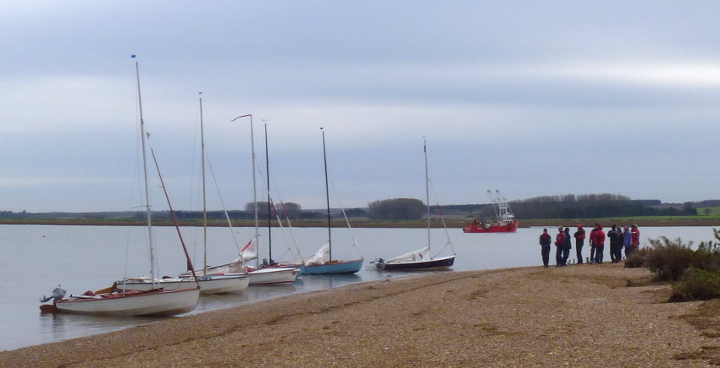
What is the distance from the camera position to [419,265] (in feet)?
146

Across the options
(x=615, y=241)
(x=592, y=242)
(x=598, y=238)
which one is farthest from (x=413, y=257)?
(x=598, y=238)

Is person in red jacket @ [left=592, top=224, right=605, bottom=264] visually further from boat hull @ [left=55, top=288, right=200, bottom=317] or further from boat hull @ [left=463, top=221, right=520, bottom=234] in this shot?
boat hull @ [left=463, top=221, right=520, bottom=234]

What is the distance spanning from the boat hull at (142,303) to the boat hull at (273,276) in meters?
12.3

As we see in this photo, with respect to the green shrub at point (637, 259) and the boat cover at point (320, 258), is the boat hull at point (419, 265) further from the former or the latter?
the green shrub at point (637, 259)

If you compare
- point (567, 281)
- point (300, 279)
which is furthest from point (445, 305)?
point (300, 279)

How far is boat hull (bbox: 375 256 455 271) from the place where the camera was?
146 feet

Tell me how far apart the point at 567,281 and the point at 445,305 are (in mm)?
6473

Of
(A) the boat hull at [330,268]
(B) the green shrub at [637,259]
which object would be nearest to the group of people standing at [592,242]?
(B) the green shrub at [637,259]

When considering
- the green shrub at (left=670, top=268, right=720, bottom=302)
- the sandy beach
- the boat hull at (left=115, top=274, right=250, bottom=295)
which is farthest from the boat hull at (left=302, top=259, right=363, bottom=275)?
the green shrub at (left=670, top=268, right=720, bottom=302)

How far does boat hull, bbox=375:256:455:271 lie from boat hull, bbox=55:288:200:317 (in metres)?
22.8

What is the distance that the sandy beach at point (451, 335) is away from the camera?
959 cm

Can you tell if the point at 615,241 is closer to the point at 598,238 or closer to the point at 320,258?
the point at 598,238

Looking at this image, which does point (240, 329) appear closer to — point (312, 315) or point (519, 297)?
point (312, 315)

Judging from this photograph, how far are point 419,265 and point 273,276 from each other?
11783 mm
